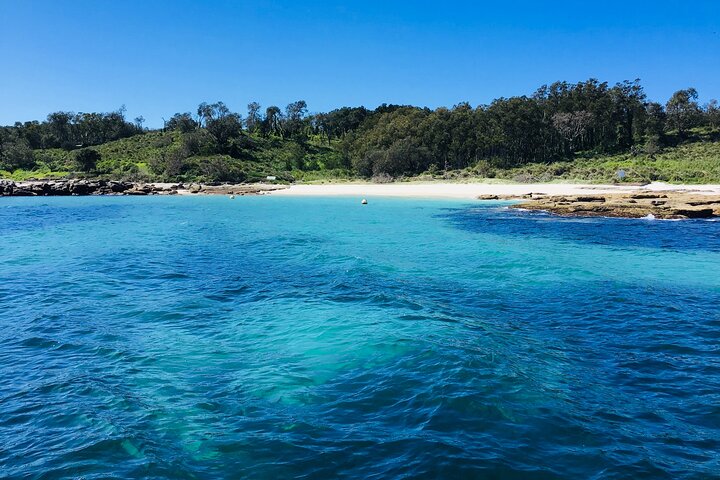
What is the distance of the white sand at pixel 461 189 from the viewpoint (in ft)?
151

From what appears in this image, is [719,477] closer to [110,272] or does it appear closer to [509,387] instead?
[509,387]

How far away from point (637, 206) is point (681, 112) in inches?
2664

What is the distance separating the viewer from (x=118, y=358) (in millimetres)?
9031

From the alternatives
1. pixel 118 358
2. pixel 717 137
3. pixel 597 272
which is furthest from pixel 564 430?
pixel 717 137

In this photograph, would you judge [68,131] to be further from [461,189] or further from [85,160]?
[461,189]

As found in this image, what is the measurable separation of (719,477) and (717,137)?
312ft

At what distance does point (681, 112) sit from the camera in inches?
3359

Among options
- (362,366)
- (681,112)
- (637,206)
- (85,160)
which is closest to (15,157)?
(85,160)

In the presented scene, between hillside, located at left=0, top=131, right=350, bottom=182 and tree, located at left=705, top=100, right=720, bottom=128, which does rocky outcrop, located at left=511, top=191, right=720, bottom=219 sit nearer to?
hillside, located at left=0, top=131, right=350, bottom=182

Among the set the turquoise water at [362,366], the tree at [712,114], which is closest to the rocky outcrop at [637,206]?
the turquoise water at [362,366]

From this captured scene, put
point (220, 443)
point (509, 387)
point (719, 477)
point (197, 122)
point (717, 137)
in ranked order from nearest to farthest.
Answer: point (719, 477) < point (220, 443) < point (509, 387) < point (717, 137) < point (197, 122)

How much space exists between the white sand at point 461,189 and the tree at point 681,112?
1870 inches

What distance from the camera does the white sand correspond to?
45.9 meters

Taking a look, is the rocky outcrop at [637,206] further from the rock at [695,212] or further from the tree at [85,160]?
the tree at [85,160]
